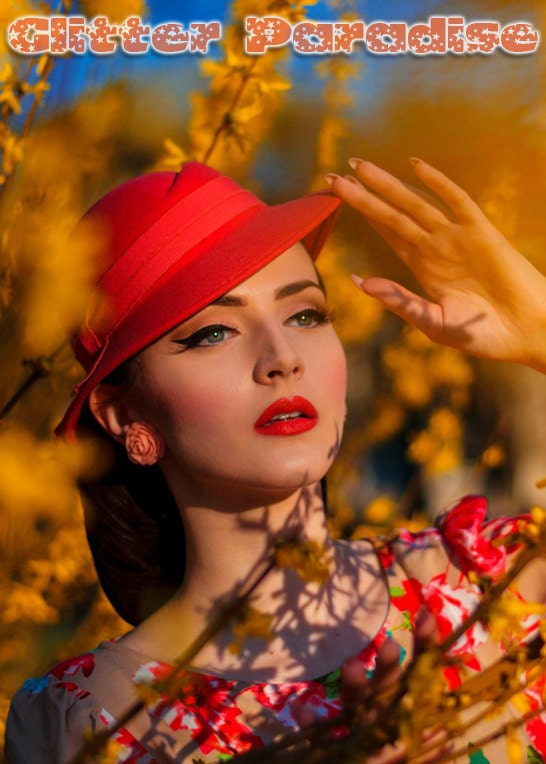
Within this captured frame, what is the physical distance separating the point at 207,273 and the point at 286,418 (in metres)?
0.22

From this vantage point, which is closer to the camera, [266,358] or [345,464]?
[266,358]

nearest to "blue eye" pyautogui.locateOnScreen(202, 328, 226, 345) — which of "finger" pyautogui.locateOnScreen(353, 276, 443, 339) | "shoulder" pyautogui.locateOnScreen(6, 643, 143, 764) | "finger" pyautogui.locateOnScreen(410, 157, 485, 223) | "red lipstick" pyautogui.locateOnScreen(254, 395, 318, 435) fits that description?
"red lipstick" pyautogui.locateOnScreen(254, 395, 318, 435)

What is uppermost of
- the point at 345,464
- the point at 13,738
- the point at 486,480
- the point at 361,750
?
the point at 361,750

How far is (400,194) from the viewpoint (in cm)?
143

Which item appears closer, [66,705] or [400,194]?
[66,705]

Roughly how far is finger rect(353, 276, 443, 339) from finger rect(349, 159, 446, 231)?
0.32 ft

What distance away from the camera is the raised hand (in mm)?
1362

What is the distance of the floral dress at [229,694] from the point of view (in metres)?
1.29

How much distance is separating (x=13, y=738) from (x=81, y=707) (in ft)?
0.35

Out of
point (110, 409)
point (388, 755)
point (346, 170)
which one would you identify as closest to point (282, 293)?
point (110, 409)

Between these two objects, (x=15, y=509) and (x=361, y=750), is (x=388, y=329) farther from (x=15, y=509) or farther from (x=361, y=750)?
(x=361, y=750)

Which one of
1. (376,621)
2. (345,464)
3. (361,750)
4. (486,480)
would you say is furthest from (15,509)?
(486,480)

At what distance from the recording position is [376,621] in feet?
4.51

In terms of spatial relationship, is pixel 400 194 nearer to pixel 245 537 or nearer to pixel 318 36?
pixel 318 36
